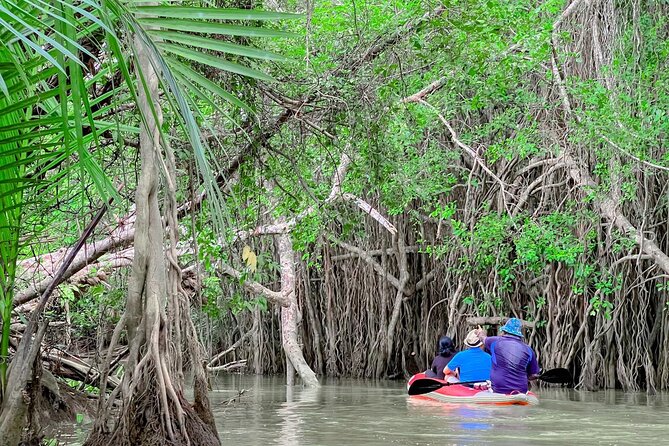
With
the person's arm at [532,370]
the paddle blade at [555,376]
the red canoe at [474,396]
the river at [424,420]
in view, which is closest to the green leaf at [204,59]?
the river at [424,420]

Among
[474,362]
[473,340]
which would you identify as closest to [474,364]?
[474,362]

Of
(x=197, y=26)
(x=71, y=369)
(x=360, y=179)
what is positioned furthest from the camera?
(x=360, y=179)

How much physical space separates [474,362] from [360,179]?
3.60 metres

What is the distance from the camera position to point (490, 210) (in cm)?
1266

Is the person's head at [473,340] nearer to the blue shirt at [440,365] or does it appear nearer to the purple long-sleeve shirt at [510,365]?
the purple long-sleeve shirt at [510,365]

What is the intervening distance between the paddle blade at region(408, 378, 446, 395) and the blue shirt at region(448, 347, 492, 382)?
0.27m

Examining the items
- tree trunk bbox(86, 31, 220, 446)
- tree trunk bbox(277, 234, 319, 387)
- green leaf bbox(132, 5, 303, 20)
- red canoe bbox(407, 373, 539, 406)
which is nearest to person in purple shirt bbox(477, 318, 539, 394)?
red canoe bbox(407, 373, 539, 406)

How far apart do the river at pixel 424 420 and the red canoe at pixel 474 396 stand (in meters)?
0.13

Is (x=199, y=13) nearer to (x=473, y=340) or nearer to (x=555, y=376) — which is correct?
(x=473, y=340)

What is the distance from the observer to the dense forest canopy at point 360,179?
10.6 ft

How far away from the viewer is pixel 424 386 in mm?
9836

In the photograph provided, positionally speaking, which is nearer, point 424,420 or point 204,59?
point 204,59

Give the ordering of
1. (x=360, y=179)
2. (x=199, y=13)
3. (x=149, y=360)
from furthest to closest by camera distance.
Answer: (x=360, y=179), (x=149, y=360), (x=199, y=13)

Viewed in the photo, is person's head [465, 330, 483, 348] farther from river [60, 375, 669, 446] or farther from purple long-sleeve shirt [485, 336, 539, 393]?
river [60, 375, 669, 446]
